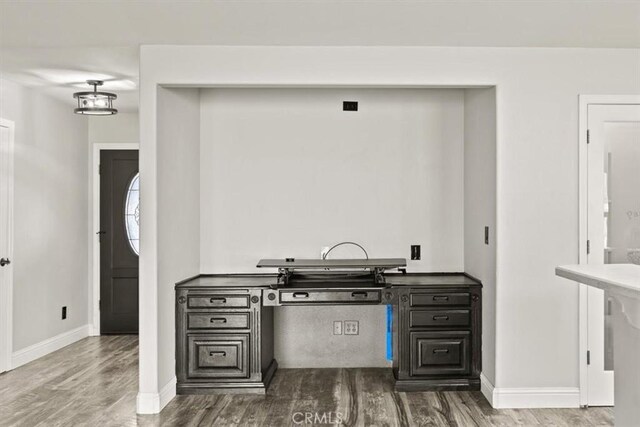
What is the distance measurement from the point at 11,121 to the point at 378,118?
3.18 meters

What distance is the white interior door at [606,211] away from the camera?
406cm

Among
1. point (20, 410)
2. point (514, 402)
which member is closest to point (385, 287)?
point (514, 402)

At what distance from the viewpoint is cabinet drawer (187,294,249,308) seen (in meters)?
4.31

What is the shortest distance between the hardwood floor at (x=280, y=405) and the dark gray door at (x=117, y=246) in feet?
4.95

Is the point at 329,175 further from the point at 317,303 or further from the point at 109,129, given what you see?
the point at 109,129

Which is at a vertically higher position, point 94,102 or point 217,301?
point 94,102

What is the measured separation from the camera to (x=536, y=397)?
406cm

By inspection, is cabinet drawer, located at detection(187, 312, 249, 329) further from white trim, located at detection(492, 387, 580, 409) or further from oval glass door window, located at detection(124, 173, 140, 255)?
oval glass door window, located at detection(124, 173, 140, 255)

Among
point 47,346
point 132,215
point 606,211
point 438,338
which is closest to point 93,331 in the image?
point 47,346

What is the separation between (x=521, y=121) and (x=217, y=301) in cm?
252

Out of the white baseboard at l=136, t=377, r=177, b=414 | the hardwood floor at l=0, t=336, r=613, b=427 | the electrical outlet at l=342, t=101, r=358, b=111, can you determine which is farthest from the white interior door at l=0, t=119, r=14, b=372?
the electrical outlet at l=342, t=101, r=358, b=111

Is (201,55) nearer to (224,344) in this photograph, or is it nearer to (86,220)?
(224,344)

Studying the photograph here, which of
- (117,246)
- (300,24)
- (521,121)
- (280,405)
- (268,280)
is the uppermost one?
(300,24)

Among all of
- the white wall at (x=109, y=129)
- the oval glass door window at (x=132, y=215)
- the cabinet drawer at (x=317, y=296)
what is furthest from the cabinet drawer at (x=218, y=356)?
the white wall at (x=109, y=129)
